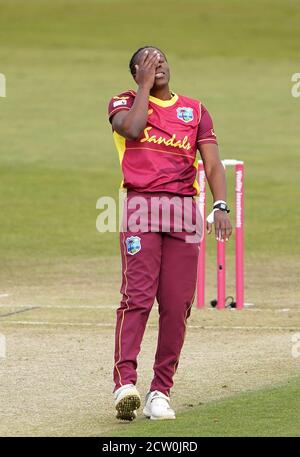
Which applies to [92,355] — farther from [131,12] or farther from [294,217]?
[131,12]

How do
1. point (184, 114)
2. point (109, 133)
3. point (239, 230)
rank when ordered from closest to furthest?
point (184, 114)
point (239, 230)
point (109, 133)

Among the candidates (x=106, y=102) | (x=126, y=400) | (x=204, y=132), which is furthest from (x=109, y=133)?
(x=126, y=400)

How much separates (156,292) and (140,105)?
108 centimetres

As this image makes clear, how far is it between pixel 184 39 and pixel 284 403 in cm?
4061

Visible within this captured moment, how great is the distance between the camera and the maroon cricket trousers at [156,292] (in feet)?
29.0

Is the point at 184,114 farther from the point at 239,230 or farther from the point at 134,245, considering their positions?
the point at 239,230

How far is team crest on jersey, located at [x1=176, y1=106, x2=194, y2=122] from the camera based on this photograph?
9.03 metres

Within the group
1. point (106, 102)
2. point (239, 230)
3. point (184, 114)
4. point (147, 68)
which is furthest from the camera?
point (106, 102)

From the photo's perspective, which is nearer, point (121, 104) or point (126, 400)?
point (126, 400)

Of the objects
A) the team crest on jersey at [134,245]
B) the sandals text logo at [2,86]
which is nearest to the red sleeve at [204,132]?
the team crest on jersey at [134,245]

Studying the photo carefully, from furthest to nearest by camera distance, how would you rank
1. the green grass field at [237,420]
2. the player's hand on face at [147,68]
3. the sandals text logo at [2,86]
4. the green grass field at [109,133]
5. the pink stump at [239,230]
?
the sandals text logo at [2,86], the green grass field at [109,133], the pink stump at [239,230], the player's hand on face at [147,68], the green grass field at [237,420]

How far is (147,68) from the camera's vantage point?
29.3 feet

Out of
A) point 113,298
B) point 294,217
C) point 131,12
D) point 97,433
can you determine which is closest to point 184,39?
point 131,12

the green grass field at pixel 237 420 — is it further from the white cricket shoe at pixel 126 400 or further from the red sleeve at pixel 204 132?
the red sleeve at pixel 204 132
